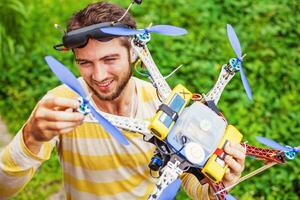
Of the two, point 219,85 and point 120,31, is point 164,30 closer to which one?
point 120,31

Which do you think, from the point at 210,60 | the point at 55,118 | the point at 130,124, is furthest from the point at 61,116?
the point at 210,60

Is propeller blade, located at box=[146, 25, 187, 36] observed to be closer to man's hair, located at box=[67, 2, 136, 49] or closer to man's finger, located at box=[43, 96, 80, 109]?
man's hair, located at box=[67, 2, 136, 49]

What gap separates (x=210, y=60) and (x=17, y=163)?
2.83m

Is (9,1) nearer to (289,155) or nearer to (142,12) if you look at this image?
(142,12)

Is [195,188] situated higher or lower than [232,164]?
lower

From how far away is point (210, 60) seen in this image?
429 cm

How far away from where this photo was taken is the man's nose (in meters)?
1.73

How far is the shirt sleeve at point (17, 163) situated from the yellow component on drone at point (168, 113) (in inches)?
14.6

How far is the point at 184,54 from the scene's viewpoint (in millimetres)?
4320

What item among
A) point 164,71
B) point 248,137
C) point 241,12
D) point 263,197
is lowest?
point 263,197

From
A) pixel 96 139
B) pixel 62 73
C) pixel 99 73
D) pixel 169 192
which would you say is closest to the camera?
pixel 62 73

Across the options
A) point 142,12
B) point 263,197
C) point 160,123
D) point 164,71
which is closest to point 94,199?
point 160,123

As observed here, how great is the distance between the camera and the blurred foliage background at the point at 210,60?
140 inches

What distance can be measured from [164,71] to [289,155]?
2535 millimetres
